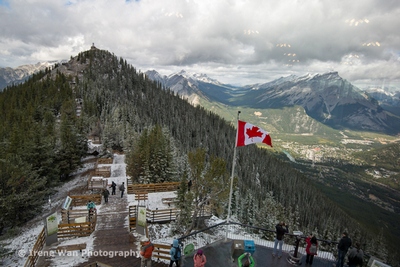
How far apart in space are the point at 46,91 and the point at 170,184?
94.9m

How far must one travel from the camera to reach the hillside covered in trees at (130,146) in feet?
109


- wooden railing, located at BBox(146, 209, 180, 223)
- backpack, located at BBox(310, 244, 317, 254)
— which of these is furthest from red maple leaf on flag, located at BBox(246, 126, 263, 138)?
wooden railing, located at BBox(146, 209, 180, 223)

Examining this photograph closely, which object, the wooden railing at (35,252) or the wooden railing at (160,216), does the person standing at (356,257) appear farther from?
the wooden railing at (35,252)

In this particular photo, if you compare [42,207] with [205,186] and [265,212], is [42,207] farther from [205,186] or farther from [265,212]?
[265,212]

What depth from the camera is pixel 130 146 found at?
53969mm

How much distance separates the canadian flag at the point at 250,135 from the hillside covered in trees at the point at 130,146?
6.79 metres

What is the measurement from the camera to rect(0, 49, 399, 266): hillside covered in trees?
109 feet

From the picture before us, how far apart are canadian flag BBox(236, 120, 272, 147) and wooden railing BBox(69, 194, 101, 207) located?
19.0 metres

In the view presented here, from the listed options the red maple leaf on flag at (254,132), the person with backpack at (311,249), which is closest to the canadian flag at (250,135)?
the red maple leaf on flag at (254,132)

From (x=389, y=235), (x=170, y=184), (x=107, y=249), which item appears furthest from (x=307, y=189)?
(x=107, y=249)

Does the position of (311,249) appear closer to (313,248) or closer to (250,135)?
(313,248)

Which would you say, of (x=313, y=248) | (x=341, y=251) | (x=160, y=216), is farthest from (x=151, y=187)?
(x=341, y=251)

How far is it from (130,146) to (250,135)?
4214 cm

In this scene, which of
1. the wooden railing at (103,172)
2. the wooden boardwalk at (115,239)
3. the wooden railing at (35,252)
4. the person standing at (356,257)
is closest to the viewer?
the person standing at (356,257)
